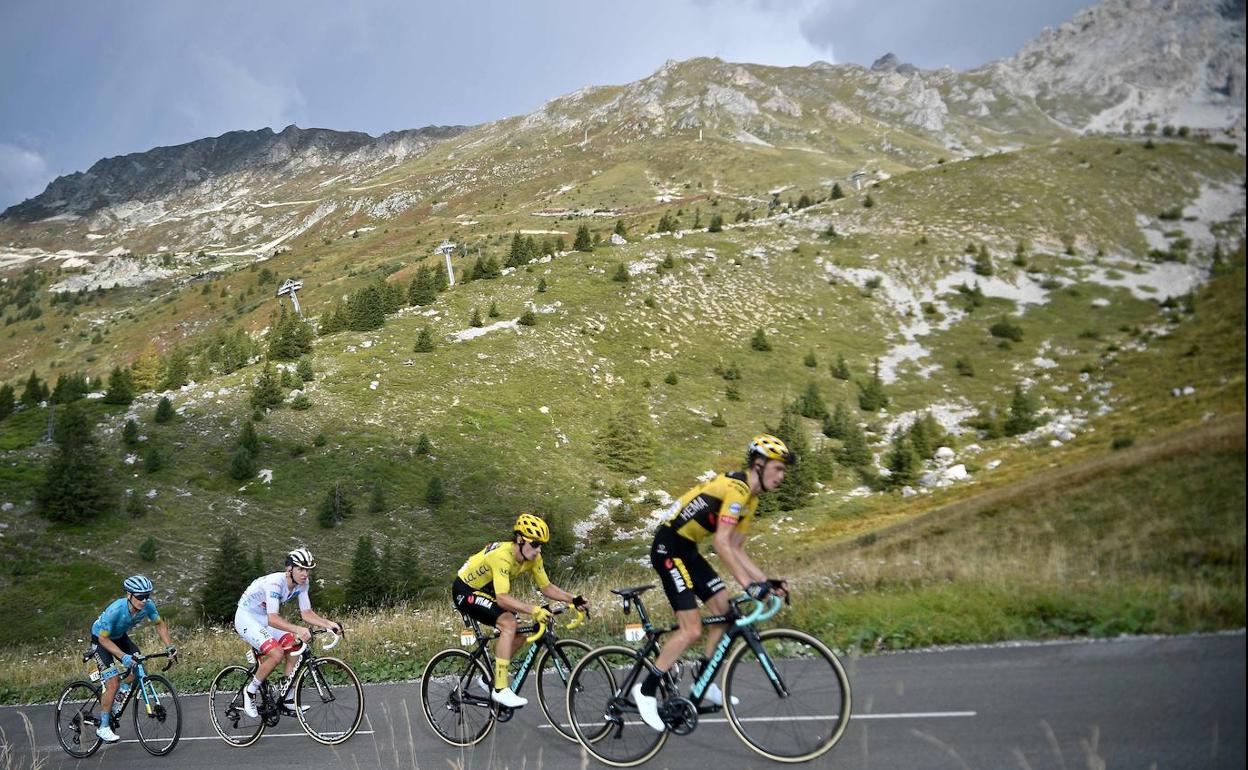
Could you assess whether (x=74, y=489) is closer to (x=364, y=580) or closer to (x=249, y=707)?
(x=364, y=580)

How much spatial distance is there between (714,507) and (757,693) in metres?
1.99

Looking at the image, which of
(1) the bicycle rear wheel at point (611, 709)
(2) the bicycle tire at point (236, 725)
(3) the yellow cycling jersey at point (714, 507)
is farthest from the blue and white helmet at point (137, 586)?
(3) the yellow cycling jersey at point (714, 507)

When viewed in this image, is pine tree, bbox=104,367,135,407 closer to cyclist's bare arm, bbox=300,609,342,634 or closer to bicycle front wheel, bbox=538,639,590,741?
cyclist's bare arm, bbox=300,609,342,634

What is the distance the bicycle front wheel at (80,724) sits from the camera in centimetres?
1142

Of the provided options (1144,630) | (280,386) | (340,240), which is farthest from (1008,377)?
(340,240)

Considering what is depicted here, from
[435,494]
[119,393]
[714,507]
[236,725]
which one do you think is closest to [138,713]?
[236,725]

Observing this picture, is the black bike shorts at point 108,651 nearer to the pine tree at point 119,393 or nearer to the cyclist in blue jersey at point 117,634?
the cyclist in blue jersey at point 117,634

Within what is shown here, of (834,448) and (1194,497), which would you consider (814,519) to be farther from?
(1194,497)

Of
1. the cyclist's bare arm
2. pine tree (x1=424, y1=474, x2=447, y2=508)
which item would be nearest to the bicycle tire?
the cyclist's bare arm

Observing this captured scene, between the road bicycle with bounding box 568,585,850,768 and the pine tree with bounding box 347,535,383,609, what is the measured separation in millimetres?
19442

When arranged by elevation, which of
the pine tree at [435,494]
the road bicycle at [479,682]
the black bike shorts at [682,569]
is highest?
the black bike shorts at [682,569]

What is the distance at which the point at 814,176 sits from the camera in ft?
535

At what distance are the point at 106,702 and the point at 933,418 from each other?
107 ft

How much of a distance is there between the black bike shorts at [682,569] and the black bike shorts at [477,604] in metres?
2.55
